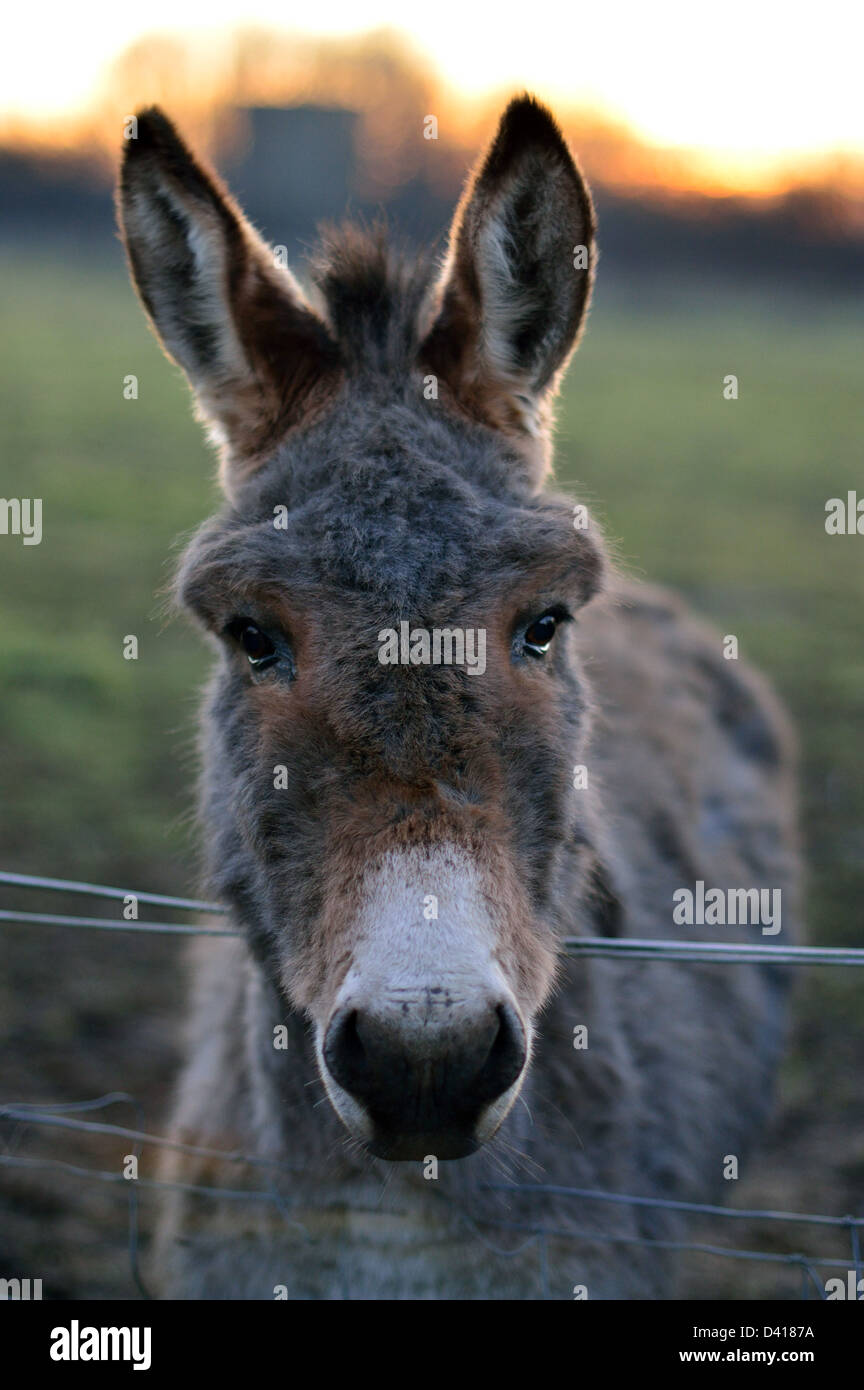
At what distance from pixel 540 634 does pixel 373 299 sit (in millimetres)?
1232

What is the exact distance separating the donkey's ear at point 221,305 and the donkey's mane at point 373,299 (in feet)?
0.26

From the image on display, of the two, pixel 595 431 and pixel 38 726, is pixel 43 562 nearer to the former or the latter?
pixel 38 726

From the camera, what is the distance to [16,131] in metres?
56.9

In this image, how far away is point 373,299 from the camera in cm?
331

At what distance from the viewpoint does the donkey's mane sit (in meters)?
3.23

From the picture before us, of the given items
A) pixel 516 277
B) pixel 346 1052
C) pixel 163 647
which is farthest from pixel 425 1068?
pixel 163 647

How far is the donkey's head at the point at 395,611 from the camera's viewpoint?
221 centimetres

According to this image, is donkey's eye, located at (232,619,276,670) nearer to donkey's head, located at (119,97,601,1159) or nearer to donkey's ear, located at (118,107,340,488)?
donkey's head, located at (119,97,601,1159)

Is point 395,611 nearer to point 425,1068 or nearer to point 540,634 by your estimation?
point 540,634

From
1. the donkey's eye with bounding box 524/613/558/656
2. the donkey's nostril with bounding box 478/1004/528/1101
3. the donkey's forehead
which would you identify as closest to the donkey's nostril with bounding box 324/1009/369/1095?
the donkey's nostril with bounding box 478/1004/528/1101

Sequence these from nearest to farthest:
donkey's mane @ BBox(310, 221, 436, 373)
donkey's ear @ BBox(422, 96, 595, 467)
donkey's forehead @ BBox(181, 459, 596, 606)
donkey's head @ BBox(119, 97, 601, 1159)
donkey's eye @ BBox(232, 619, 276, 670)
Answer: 1. donkey's head @ BBox(119, 97, 601, 1159)
2. donkey's forehead @ BBox(181, 459, 596, 606)
3. donkey's eye @ BBox(232, 619, 276, 670)
4. donkey's ear @ BBox(422, 96, 595, 467)
5. donkey's mane @ BBox(310, 221, 436, 373)

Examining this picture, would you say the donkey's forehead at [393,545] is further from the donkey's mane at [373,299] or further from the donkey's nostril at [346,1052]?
the donkey's nostril at [346,1052]

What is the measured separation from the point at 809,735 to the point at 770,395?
26451 mm
